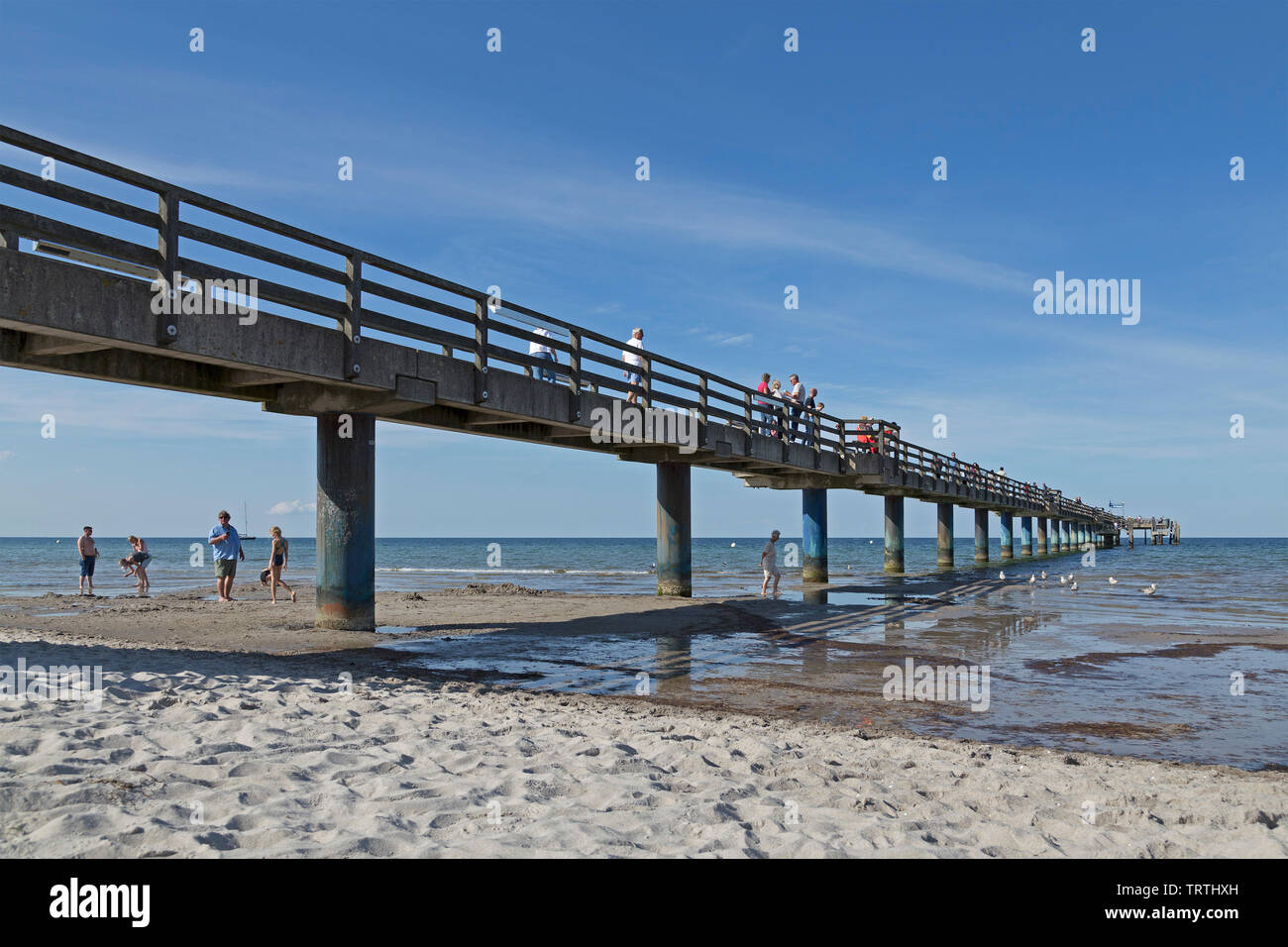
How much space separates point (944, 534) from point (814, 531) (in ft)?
59.1

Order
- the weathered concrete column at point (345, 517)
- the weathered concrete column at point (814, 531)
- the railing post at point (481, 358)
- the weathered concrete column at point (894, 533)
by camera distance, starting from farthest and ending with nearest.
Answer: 1. the weathered concrete column at point (894, 533)
2. the weathered concrete column at point (814, 531)
3. the railing post at point (481, 358)
4. the weathered concrete column at point (345, 517)

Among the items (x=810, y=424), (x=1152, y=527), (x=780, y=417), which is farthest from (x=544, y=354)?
(x=1152, y=527)

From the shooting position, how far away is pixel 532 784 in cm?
487

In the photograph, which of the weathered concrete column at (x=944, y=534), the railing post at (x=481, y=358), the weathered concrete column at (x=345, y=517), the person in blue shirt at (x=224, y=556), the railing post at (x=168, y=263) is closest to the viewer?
the railing post at (x=168, y=263)

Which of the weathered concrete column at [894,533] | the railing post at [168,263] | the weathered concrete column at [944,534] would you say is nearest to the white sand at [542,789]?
the railing post at [168,263]

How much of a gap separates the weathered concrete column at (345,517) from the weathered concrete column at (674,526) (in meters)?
9.11

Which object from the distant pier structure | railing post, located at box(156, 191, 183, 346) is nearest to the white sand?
railing post, located at box(156, 191, 183, 346)

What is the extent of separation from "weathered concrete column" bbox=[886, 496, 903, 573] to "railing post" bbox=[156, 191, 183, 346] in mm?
30538

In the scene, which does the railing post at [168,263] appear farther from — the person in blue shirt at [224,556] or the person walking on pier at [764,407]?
the person walking on pier at [764,407]

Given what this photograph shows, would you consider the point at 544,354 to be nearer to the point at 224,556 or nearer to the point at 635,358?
the point at 635,358

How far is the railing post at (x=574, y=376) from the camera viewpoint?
48.3 feet
